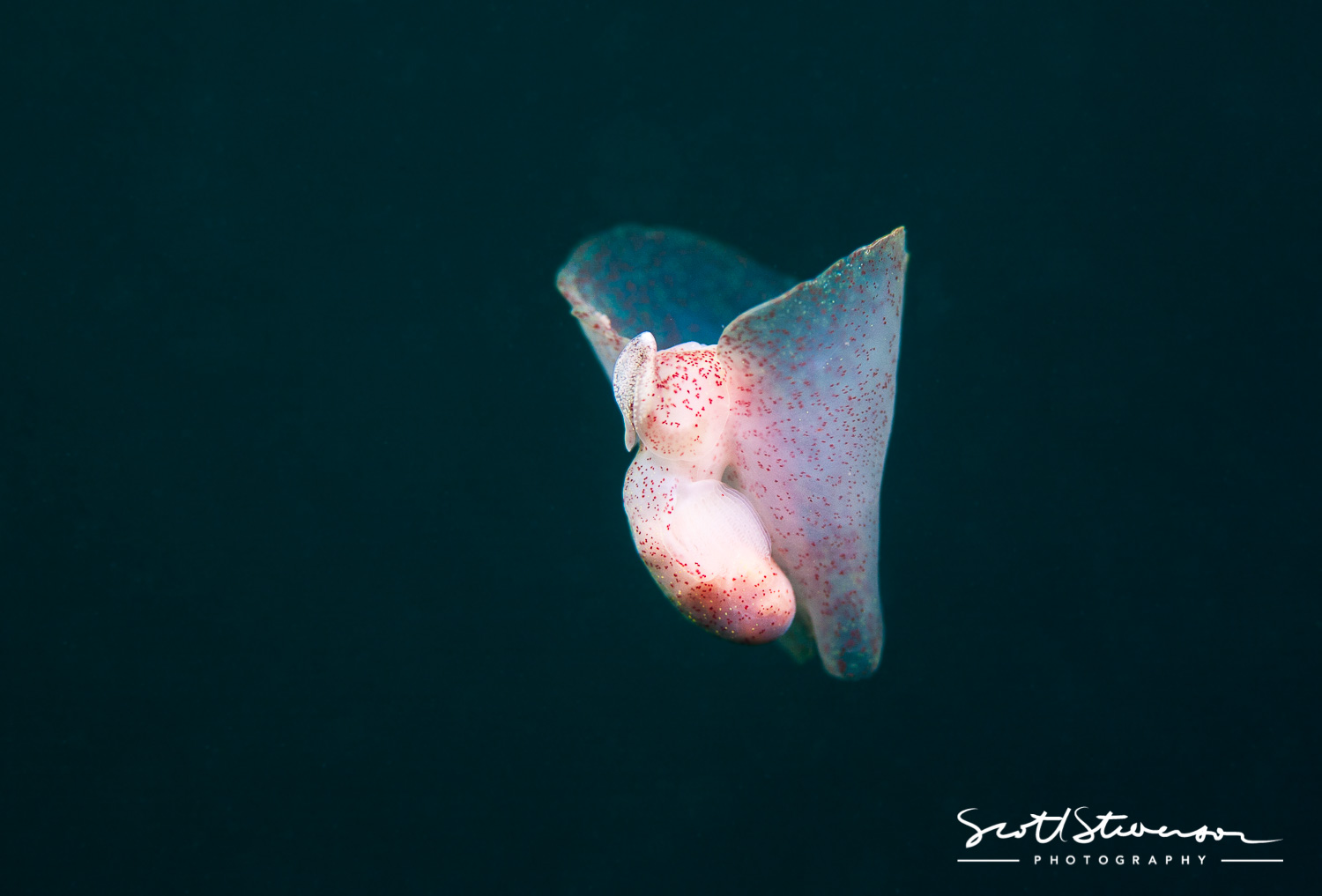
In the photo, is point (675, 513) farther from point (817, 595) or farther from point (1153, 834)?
point (1153, 834)

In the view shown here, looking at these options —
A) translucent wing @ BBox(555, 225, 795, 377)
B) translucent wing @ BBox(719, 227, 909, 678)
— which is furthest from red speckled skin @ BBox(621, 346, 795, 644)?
translucent wing @ BBox(555, 225, 795, 377)

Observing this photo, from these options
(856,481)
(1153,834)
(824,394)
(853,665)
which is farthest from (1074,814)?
(824,394)

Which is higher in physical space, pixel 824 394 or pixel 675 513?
pixel 824 394

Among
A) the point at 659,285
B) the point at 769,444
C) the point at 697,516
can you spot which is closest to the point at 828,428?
the point at 769,444

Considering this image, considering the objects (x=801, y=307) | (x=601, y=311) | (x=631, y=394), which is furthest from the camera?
(x=601, y=311)

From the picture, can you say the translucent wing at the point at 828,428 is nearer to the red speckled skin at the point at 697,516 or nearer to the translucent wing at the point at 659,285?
the red speckled skin at the point at 697,516

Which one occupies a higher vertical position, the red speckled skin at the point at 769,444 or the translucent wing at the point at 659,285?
the translucent wing at the point at 659,285

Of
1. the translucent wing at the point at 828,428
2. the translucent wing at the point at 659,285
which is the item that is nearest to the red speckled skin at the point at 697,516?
the translucent wing at the point at 828,428
